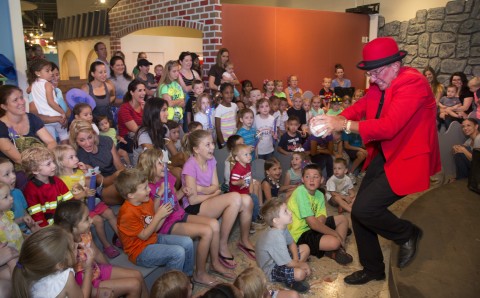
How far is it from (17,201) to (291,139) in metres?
3.60

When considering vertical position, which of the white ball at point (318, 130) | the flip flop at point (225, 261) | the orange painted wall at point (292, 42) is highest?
the orange painted wall at point (292, 42)

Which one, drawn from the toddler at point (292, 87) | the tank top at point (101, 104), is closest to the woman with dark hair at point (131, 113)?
the tank top at point (101, 104)

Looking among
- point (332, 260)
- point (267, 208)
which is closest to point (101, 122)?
point (267, 208)

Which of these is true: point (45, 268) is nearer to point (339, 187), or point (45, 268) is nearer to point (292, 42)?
point (339, 187)

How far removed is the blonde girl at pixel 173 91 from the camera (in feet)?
17.3

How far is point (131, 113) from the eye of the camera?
4.70 m

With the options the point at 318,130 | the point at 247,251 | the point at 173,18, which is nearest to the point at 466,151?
the point at 247,251

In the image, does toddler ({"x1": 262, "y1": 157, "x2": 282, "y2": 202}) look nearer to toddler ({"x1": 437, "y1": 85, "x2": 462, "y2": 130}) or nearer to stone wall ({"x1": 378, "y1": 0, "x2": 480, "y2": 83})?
toddler ({"x1": 437, "y1": 85, "x2": 462, "y2": 130})

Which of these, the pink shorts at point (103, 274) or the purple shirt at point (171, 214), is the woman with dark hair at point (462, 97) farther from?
the pink shorts at point (103, 274)

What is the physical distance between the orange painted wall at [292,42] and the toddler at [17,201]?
4.81m

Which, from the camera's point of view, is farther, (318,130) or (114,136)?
(114,136)

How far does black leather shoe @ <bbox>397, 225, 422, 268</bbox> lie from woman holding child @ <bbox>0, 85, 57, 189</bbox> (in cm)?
289

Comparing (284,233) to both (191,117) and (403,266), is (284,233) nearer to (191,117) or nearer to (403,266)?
(403,266)

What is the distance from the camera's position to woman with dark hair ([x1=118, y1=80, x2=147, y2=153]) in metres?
4.62
